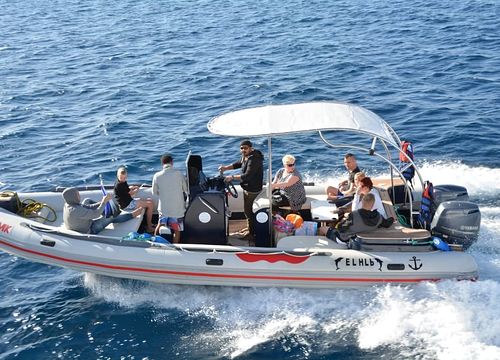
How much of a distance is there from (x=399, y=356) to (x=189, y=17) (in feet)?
80.9

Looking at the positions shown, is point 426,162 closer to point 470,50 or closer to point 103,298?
point 103,298

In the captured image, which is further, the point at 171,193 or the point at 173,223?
the point at 173,223

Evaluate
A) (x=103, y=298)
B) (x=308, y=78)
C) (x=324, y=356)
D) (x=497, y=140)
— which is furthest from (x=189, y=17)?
(x=324, y=356)

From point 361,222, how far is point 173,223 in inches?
111

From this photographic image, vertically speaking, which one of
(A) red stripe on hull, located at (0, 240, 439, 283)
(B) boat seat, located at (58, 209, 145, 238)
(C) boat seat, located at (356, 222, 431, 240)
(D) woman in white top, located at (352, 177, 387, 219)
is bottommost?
(A) red stripe on hull, located at (0, 240, 439, 283)

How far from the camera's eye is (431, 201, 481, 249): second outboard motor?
1031cm

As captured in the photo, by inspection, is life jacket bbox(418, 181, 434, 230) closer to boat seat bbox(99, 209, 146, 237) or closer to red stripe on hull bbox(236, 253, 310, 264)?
red stripe on hull bbox(236, 253, 310, 264)

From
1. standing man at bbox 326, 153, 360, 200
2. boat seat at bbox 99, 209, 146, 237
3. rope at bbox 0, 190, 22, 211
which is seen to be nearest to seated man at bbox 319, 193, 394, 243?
standing man at bbox 326, 153, 360, 200

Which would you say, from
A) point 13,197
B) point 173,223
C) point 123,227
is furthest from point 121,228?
point 13,197

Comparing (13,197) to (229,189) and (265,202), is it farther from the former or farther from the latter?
(265,202)

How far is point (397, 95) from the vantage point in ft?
63.4

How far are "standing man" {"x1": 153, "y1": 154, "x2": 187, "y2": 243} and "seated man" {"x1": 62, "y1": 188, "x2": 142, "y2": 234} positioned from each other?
38.7 inches

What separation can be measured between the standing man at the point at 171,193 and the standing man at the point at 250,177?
0.94 m

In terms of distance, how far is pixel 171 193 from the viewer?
10461 mm
